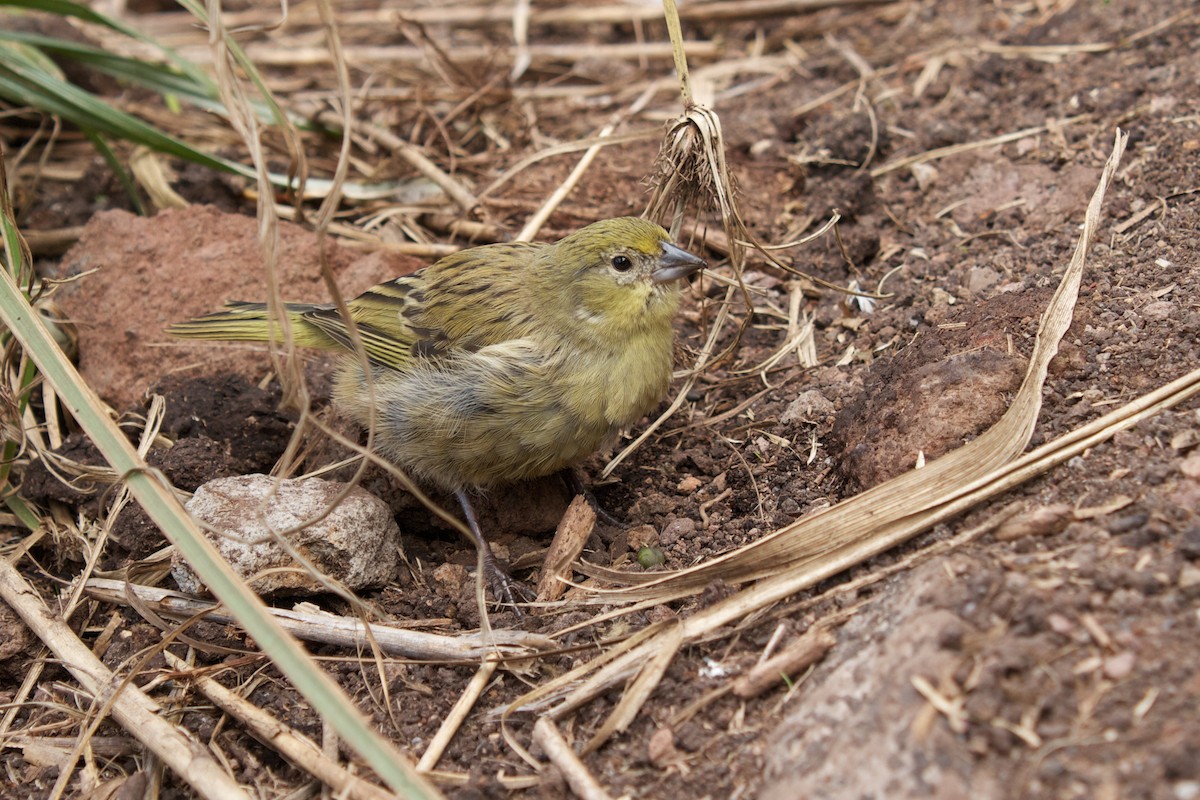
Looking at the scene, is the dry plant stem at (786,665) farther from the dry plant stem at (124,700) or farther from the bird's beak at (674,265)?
the bird's beak at (674,265)

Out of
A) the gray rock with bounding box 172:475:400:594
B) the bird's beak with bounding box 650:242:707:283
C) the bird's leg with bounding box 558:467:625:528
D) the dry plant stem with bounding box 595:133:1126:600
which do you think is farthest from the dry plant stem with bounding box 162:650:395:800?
the bird's beak with bounding box 650:242:707:283

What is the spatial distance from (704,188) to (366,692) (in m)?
2.26

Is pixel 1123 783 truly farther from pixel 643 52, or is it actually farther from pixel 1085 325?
pixel 643 52

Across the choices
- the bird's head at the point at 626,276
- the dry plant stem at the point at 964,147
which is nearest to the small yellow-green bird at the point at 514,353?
the bird's head at the point at 626,276

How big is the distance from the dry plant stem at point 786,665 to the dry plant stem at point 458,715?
814 mm

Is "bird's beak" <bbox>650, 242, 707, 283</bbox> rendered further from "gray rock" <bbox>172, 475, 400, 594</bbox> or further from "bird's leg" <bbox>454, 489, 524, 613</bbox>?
"gray rock" <bbox>172, 475, 400, 594</bbox>

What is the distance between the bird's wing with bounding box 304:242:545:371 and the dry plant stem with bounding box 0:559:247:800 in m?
1.50

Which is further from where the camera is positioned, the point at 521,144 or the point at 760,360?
the point at 521,144

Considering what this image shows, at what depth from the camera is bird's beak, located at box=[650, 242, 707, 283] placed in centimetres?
414

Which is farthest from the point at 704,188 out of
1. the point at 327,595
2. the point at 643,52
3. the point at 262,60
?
the point at 262,60

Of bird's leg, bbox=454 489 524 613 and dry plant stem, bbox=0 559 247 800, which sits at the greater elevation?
dry plant stem, bbox=0 559 247 800

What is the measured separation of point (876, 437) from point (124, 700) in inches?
102

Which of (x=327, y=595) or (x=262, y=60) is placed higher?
(x=262, y=60)

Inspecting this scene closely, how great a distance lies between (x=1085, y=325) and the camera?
3.64 meters
